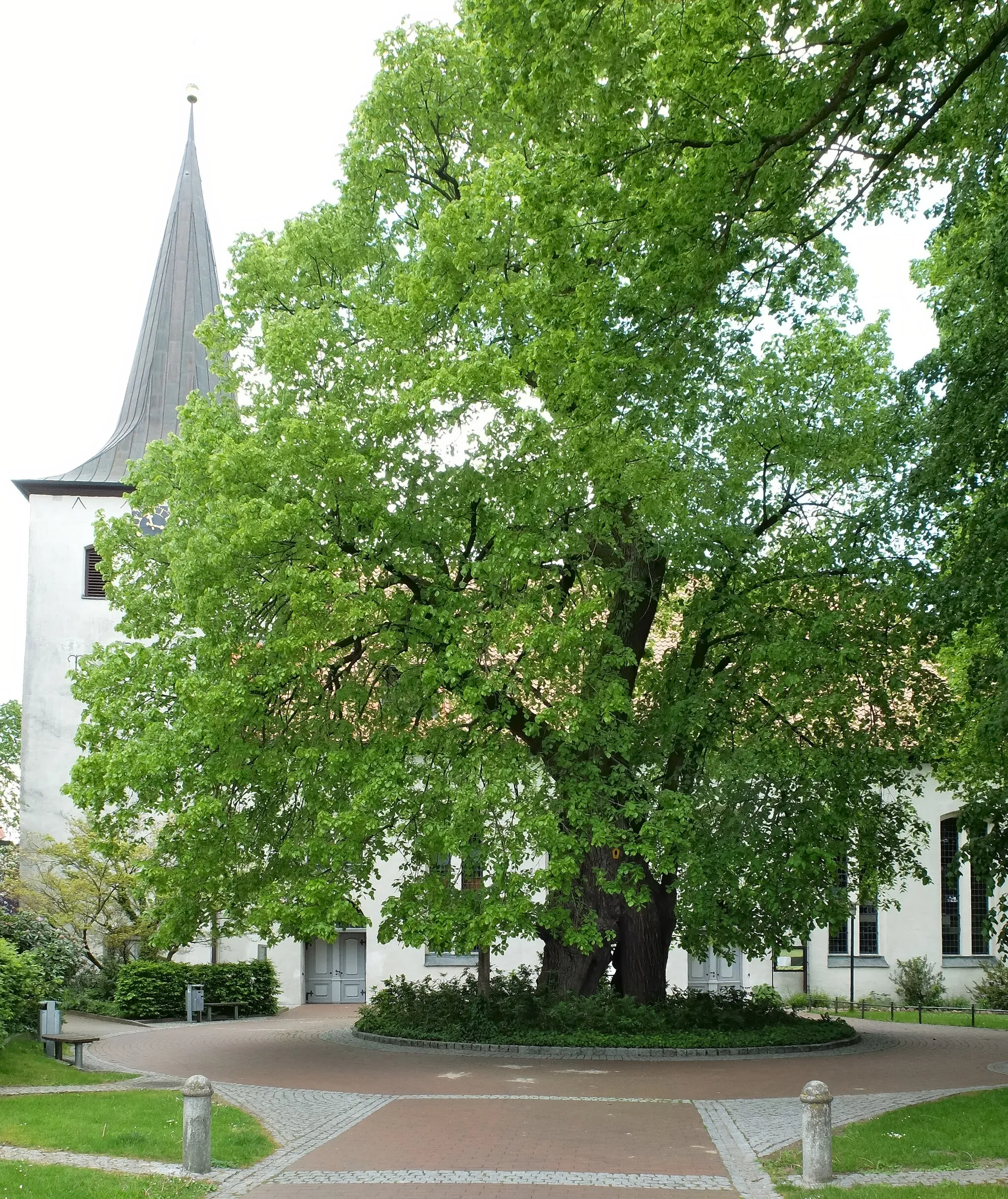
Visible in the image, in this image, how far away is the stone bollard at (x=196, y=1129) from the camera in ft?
31.2

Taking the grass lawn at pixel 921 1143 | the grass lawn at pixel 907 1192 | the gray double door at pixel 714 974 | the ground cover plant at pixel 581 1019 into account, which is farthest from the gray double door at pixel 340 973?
the grass lawn at pixel 907 1192

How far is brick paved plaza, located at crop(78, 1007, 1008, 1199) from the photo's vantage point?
938cm

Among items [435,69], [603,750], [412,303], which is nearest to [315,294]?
[412,303]

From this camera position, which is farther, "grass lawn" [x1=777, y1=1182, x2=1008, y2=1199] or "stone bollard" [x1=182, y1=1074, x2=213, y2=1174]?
"stone bollard" [x1=182, y1=1074, x2=213, y2=1174]

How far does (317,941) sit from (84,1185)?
982 inches

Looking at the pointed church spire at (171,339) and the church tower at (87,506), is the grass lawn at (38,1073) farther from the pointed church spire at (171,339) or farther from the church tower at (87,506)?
the pointed church spire at (171,339)

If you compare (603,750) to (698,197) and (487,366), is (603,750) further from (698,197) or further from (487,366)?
(698,197)

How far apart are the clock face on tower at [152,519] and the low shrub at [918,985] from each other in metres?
21.9

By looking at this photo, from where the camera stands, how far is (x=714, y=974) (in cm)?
3238

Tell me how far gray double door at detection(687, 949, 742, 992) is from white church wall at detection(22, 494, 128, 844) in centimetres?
1734

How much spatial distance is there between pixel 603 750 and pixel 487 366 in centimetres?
649

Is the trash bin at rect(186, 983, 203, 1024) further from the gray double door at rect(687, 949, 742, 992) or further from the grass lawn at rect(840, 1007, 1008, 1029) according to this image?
the grass lawn at rect(840, 1007, 1008, 1029)

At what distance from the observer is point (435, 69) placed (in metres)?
18.2

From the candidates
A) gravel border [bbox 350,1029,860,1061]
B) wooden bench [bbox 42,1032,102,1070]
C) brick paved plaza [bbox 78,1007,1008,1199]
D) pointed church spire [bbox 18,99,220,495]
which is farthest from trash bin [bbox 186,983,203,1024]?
pointed church spire [bbox 18,99,220,495]
